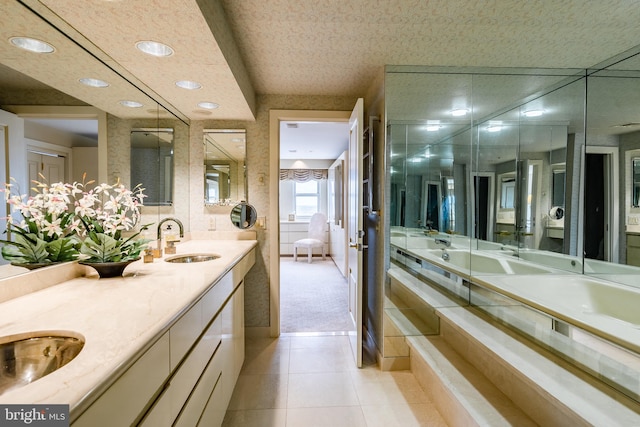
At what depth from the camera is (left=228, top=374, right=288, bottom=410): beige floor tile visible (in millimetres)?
1822

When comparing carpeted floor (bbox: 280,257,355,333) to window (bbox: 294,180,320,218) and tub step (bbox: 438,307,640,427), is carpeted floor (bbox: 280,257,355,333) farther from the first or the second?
window (bbox: 294,180,320,218)

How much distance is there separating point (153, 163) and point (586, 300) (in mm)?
3307

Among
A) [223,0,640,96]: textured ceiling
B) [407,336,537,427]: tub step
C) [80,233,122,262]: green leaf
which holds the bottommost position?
[407,336,537,427]: tub step

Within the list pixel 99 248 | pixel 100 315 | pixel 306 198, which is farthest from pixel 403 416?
pixel 306 198

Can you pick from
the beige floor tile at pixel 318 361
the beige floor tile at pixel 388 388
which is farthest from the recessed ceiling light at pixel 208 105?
the beige floor tile at pixel 388 388

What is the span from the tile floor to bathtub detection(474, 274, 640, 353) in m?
0.93

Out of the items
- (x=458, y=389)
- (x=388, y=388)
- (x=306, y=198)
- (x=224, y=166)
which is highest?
(x=224, y=166)

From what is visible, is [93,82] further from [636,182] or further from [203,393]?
[636,182]

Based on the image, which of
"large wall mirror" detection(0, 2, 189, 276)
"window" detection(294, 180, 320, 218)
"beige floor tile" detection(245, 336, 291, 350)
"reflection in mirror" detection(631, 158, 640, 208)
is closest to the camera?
"large wall mirror" detection(0, 2, 189, 276)

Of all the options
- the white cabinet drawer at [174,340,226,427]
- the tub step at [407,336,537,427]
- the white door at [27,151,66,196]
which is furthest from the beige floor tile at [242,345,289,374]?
the white door at [27,151,66,196]

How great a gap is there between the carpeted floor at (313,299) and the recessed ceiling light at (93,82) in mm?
2454

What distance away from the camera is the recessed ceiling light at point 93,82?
1448 mm

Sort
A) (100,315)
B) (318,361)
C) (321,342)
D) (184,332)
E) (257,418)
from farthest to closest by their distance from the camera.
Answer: (321,342), (318,361), (257,418), (184,332), (100,315)

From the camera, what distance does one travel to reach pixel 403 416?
1.72 m
